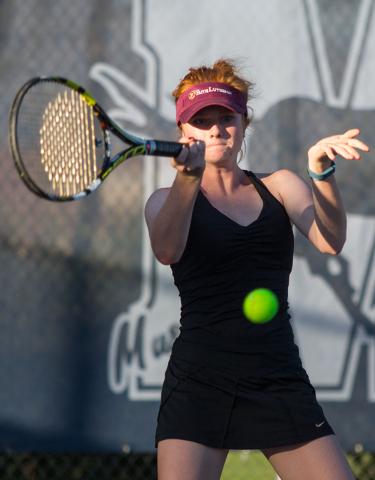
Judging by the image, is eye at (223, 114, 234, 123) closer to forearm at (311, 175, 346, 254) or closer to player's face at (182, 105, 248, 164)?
player's face at (182, 105, 248, 164)

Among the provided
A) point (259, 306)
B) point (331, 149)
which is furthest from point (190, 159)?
point (259, 306)

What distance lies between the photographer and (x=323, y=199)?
1.59 metres

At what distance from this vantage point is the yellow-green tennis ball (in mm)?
1607

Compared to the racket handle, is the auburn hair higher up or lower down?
higher up

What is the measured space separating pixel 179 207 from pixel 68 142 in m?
0.42

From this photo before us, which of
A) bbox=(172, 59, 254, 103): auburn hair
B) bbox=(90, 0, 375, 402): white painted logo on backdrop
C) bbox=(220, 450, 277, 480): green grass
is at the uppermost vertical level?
bbox=(172, 59, 254, 103): auburn hair

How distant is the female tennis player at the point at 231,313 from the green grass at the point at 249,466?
2.25m

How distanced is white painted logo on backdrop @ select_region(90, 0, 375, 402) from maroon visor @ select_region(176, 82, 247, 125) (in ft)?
3.88

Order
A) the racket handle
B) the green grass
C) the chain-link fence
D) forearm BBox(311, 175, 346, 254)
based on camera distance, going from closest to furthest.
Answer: the racket handle < forearm BBox(311, 175, 346, 254) < the chain-link fence < the green grass

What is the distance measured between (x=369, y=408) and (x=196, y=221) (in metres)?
1.91

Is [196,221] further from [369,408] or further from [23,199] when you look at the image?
[369,408]

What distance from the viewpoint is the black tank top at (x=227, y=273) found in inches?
64.3

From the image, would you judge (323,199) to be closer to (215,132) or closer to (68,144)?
(215,132)

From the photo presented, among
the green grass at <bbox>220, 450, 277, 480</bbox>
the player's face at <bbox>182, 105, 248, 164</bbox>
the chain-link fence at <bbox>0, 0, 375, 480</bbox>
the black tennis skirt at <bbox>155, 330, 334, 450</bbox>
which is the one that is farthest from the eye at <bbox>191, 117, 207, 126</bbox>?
the green grass at <bbox>220, 450, 277, 480</bbox>
